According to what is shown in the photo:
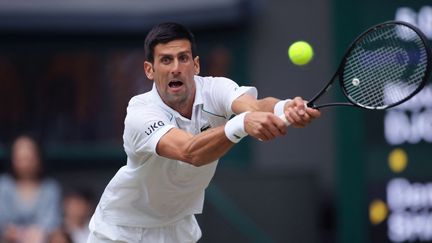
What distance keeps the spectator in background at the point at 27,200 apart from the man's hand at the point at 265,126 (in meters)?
3.78

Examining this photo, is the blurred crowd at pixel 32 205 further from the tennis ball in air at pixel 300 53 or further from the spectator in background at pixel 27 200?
the tennis ball in air at pixel 300 53

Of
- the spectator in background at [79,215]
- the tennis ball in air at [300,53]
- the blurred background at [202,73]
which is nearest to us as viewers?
the tennis ball in air at [300,53]

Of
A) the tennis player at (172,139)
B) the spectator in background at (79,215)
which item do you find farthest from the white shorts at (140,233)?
the spectator in background at (79,215)

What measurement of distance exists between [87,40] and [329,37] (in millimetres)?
2336

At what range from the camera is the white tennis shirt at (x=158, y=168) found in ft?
21.5

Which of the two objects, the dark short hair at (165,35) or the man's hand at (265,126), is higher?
the dark short hair at (165,35)

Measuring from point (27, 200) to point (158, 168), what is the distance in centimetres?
307

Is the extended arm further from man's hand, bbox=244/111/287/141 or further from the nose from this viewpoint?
the nose

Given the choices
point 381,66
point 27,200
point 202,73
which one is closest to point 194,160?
point 381,66

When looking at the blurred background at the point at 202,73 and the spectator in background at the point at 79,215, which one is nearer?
the spectator in background at the point at 79,215

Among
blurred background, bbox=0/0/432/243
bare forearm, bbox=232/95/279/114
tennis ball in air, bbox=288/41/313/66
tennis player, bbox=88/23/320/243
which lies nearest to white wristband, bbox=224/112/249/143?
tennis player, bbox=88/23/320/243

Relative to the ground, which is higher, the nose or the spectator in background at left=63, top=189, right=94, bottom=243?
the nose

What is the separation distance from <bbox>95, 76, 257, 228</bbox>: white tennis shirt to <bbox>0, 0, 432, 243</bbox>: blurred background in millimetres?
3422

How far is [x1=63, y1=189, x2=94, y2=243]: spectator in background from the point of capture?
9.52 metres
